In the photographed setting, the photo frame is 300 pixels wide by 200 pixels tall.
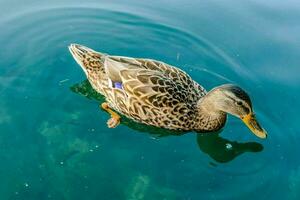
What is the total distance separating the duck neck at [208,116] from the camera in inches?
215

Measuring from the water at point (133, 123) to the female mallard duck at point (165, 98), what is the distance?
184 mm

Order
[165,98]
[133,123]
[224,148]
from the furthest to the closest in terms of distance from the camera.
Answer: [133,123] < [224,148] < [165,98]

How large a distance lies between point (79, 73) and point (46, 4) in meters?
1.65

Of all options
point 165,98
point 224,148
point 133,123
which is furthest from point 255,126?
point 133,123

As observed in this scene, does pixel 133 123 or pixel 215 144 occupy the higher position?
pixel 133 123

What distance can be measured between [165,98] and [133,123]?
2.08ft

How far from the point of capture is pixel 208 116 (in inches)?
220

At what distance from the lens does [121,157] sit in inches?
211

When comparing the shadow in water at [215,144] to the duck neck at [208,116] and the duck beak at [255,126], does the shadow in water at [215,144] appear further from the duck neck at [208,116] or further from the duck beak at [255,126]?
the duck beak at [255,126]

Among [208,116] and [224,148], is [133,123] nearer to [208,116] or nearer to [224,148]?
[208,116]

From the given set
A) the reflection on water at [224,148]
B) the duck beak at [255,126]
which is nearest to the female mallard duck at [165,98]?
the duck beak at [255,126]

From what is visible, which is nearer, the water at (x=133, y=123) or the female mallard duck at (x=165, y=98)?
the water at (x=133, y=123)

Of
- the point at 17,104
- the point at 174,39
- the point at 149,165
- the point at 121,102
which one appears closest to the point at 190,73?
the point at 174,39

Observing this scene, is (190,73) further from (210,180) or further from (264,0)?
(264,0)
